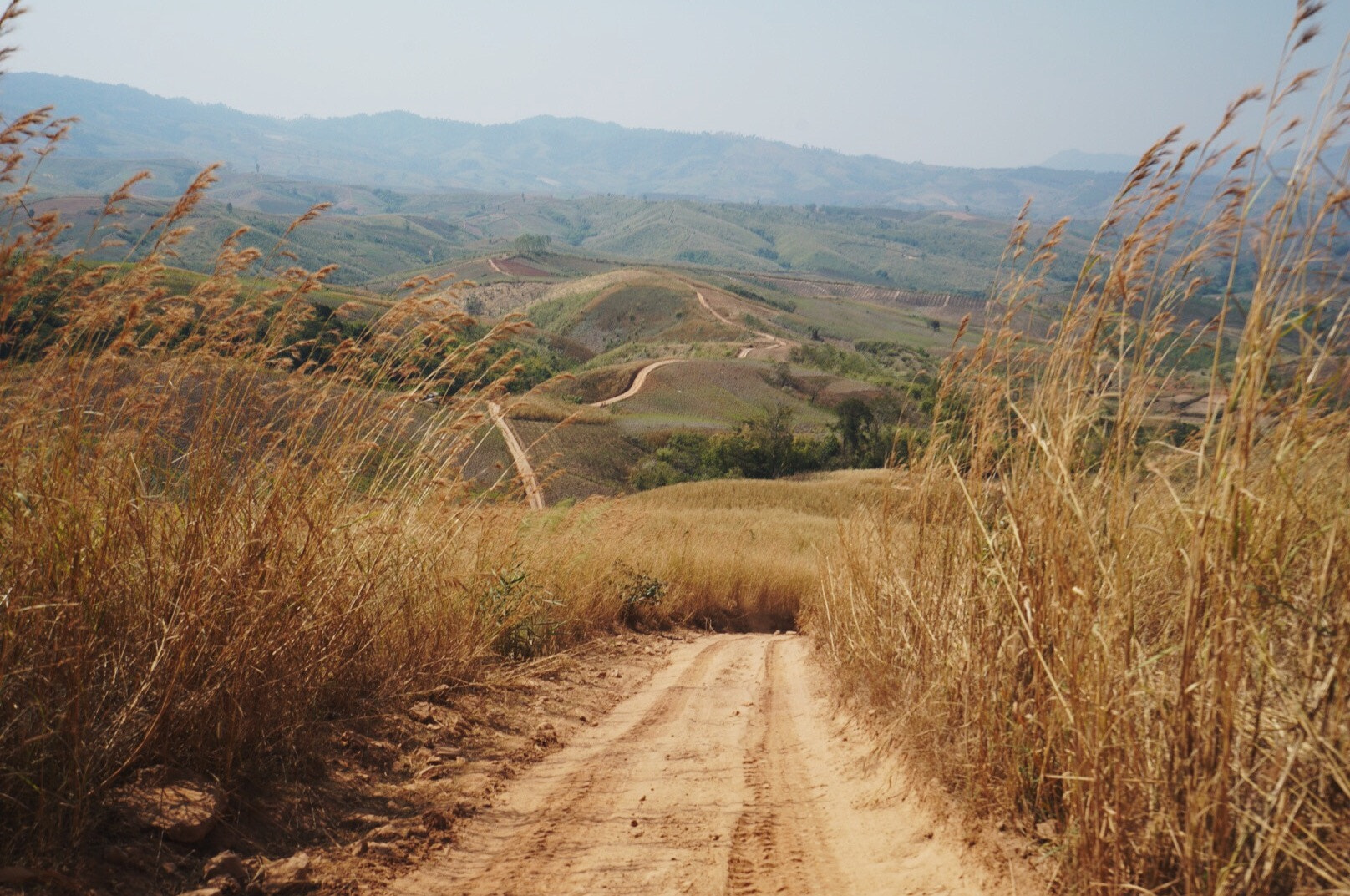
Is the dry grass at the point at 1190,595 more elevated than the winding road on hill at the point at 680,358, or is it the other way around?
the dry grass at the point at 1190,595

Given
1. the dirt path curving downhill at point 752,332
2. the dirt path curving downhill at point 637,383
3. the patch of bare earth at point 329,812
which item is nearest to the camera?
the patch of bare earth at point 329,812

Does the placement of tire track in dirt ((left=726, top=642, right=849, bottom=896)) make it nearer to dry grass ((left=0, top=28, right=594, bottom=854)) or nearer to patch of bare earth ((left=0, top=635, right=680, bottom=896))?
patch of bare earth ((left=0, top=635, right=680, bottom=896))

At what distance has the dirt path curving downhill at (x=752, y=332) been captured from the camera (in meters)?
106

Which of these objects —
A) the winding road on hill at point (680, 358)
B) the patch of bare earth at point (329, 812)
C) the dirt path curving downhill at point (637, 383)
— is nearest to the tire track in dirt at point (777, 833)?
the patch of bare earth at point (329, 812)

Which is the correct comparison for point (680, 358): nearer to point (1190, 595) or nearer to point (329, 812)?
point (329, 812)

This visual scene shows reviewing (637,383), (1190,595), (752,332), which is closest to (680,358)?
(637,383)

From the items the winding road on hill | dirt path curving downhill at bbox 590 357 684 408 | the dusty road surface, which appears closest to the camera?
the dusty road surface

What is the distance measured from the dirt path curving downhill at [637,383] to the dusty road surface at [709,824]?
67.1m

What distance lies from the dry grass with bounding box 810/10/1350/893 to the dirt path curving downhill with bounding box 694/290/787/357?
9877 cm

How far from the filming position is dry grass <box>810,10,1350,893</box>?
234 centimetres

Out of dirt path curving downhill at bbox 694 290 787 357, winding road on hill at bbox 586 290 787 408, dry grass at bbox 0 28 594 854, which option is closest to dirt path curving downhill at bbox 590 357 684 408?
winding road on hill at bbox 586 290 787 408

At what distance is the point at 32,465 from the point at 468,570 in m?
2.96

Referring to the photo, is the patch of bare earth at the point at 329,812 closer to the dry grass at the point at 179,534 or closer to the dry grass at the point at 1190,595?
the dry grass at the point at 179,534

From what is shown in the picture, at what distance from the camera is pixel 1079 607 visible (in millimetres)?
2883
